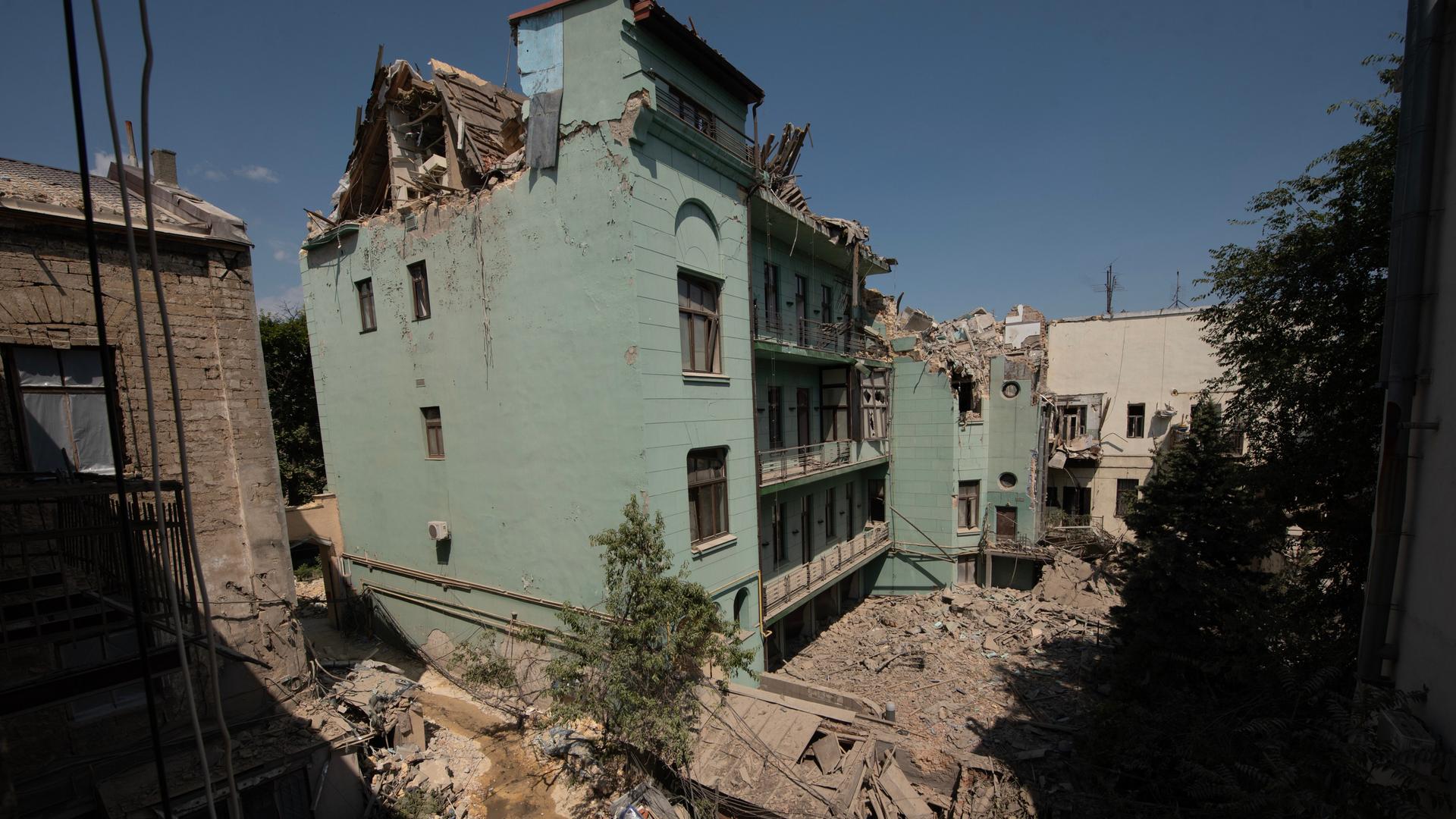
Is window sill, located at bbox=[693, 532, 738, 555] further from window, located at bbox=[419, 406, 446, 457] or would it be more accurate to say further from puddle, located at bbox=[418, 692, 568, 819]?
window, located at bbox=[419, 406, 446, 457]

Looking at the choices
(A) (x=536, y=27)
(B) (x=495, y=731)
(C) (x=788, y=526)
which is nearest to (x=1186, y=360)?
(C) (x=788, y=526)

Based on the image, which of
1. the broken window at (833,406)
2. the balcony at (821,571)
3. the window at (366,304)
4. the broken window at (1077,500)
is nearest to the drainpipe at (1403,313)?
the balcony at (821,571)

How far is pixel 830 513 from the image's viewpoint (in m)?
18.2

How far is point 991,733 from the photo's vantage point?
11.8 metres

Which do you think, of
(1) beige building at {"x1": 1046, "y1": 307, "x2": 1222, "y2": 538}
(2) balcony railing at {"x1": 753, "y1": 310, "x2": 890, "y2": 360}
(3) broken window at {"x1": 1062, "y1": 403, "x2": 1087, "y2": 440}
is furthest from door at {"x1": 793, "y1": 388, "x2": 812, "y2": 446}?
(3) broken window at {"x1": 1062, "y1": 403, "x2": 1087, "y2": 440}

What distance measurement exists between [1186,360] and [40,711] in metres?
33.3

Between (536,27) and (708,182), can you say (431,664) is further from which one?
(536,27)

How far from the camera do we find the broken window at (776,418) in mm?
15070

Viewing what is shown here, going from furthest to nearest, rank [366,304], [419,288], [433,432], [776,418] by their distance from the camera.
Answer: [776,418] → [366,304] → [433,432] → [419,288]

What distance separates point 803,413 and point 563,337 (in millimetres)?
8039

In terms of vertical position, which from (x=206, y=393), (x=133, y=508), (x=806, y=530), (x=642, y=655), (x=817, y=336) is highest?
(x=817, y=336)

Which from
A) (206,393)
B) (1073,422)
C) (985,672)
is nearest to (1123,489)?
(1073,422)

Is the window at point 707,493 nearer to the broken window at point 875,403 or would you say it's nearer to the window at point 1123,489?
the broken window at point 875,403

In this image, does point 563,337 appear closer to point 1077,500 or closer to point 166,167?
point 166,167
